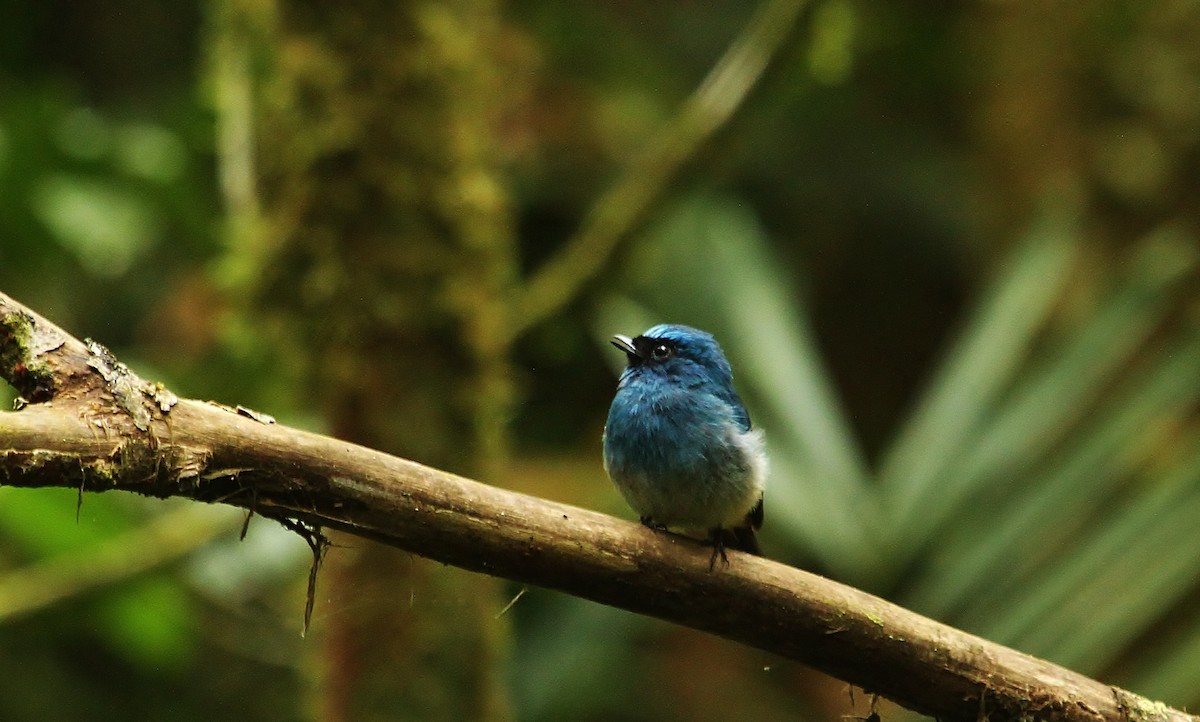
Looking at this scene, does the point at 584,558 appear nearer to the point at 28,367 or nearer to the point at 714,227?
the point at 28,367

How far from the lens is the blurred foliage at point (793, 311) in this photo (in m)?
4.23

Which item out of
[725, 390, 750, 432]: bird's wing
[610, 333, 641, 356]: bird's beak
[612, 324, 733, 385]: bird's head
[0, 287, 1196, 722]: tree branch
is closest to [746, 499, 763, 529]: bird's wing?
[725, 390, 750, 432]: bird's wing

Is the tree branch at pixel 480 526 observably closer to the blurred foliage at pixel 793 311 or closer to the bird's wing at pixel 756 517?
the bird's wing at pixel 756 517

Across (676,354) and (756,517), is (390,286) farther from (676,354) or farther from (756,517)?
(756,517)

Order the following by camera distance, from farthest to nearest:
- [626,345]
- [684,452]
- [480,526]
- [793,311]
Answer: [793,311] → [626,345] → [684,452] → [480,526]

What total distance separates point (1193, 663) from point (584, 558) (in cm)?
236

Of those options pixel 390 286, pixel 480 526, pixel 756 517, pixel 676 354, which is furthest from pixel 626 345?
pixel 480 526

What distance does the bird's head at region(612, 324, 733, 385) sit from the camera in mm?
3725

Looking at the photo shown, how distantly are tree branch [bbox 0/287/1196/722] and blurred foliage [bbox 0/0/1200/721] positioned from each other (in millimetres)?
1391

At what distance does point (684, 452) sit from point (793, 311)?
1989mm

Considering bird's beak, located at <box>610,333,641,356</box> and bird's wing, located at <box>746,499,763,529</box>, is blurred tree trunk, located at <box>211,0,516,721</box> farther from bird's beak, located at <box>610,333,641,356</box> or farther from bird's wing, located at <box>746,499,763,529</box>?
bird's wing, located at <box>746,499,763,529</box>

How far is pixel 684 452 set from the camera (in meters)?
3.42

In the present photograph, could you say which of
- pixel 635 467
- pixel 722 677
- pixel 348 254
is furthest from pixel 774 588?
pixel 722 677

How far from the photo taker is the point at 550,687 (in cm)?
469
